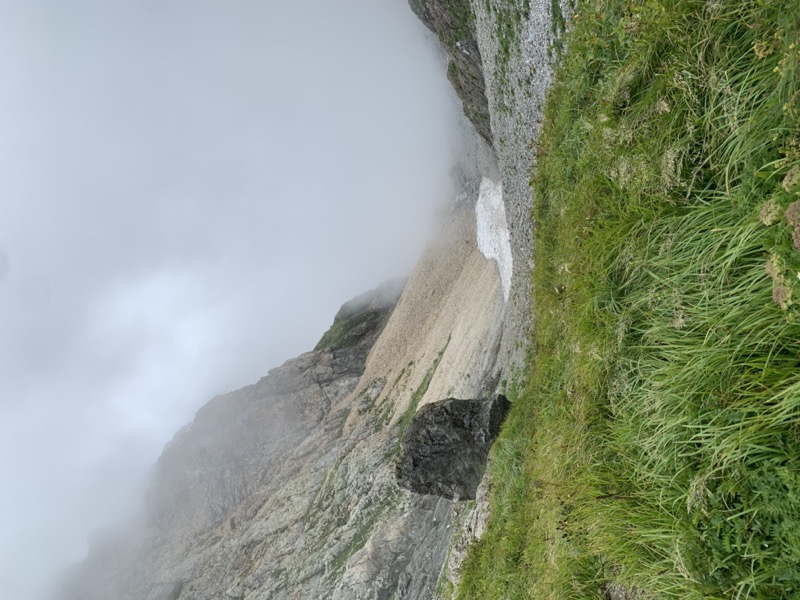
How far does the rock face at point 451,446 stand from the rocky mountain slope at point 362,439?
2.95 ft

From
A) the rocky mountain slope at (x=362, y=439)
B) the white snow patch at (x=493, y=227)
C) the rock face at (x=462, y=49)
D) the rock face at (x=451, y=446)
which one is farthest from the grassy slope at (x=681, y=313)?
the white snow patch at (x=493, y=227)

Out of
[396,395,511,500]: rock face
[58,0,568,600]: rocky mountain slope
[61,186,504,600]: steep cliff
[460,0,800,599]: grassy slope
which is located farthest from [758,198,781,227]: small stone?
[61,186,504,600]: steep cliff

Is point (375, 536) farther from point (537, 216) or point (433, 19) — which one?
point (433, 19)

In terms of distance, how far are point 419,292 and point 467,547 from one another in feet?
128

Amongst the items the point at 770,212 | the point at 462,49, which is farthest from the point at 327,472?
the point at 770,212

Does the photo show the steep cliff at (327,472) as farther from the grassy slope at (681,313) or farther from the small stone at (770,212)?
the small stone at (770,212)

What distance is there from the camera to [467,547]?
41.1 feet

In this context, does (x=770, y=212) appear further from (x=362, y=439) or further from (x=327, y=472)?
(x=362, y=439)

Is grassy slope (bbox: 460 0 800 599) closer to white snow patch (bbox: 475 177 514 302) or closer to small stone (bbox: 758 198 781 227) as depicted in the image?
small stone (bbox: 758 198 781 227)

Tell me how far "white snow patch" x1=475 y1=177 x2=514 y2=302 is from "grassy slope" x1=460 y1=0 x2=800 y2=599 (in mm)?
20588

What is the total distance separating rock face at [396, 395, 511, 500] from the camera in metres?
13.8

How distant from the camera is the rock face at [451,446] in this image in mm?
13820

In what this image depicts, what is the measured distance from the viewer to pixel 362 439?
4334 centimetres

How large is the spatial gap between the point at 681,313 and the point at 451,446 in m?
10.4
